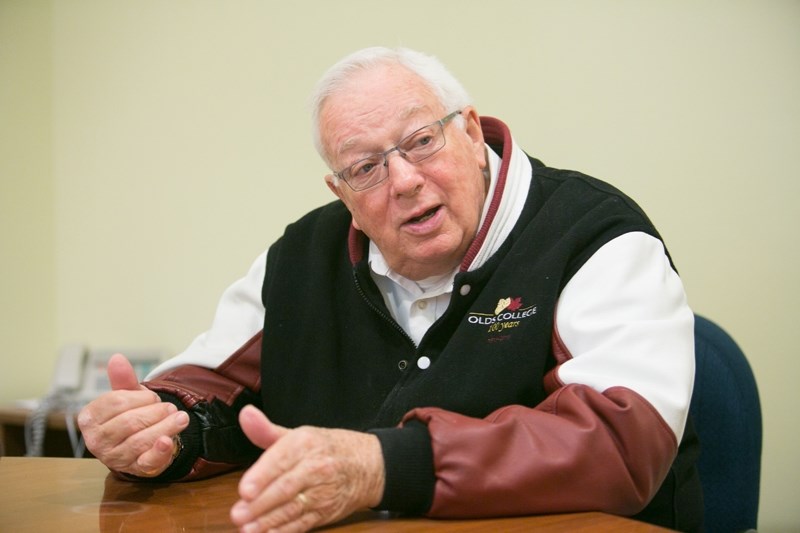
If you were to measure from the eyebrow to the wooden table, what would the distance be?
689mm

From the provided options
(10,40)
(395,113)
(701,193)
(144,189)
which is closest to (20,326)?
(144,189)

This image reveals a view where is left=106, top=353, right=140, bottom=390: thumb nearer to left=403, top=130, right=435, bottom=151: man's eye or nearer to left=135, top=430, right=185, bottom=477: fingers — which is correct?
left=135, top=430, right=185, bottom=477: fingers

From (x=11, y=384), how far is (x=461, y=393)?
104 inches

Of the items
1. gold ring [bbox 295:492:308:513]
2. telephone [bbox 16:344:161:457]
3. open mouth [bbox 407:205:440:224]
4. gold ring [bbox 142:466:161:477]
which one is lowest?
telephone [bbox 16:344:161:457]

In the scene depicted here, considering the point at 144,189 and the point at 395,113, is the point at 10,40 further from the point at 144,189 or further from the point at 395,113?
the point at 395,113

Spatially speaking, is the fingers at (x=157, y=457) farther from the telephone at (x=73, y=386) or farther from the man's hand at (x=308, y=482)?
the telephone at (x=73, y=386)

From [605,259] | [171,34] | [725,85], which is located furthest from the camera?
[171,34]

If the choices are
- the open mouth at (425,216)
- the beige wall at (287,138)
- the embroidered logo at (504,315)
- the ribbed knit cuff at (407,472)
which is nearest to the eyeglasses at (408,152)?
the open mouth at (425,216)

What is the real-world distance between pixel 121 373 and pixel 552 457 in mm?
764

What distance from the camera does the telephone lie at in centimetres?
307

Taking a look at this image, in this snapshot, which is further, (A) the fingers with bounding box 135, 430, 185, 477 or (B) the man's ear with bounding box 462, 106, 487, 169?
(B) the man's ear with bounding box 462, 106, 487, 169

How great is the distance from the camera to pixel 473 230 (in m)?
1.67

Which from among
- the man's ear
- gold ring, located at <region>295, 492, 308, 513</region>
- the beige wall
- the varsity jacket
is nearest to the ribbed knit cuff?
the varsity jacket

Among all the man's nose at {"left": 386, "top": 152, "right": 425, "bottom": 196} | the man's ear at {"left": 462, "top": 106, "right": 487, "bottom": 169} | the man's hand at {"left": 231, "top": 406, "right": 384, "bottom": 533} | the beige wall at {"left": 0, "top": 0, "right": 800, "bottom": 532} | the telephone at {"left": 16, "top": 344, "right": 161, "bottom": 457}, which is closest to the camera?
the man's hand at {"left": 231, "top": 406, "right": 384, "bottom": 533}
